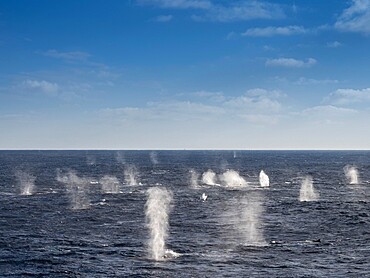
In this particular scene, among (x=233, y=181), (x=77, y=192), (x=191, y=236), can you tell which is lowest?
(x=191, y=236)

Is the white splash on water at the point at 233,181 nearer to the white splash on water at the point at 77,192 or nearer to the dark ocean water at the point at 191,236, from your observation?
the dark ocean water at the point at 191,236

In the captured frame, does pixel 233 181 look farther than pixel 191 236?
Yes

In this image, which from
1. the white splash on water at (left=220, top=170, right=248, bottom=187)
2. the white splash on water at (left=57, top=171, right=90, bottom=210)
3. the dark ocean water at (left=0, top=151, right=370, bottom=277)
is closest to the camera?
the dark ocean water at (left=0, top=151, right=370, bottom=277)

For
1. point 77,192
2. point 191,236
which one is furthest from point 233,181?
point 191,236

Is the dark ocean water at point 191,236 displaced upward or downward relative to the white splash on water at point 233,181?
downward

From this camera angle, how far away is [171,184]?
5778 inches

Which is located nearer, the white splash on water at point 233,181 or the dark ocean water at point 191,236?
the dark ocean water at point 191,236

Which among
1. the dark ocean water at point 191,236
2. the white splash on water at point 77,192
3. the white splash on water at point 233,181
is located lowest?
the dark ocean water at point 191,236

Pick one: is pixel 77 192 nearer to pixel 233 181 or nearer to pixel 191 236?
pixel 233 181

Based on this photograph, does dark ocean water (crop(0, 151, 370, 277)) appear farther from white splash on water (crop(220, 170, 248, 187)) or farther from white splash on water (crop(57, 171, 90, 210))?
white splash on water (crop(220, 170, 248, 187))

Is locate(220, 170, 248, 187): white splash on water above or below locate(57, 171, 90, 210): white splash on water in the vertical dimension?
above

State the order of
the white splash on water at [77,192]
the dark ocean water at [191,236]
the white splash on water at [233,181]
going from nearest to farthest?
the dark ocean water at [191,236] < the white splash on water at [77,192] < the white splash on water at [233,181]

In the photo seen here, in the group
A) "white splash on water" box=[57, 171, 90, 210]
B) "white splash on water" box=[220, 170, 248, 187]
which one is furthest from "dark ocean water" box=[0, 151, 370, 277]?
"white splash on water" box=[220, 170, 248, 187]

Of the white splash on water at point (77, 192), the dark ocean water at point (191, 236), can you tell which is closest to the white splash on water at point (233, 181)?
the dark ocean water at point (191, 236)
